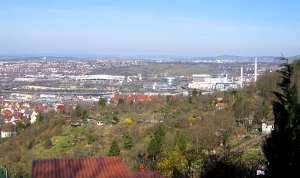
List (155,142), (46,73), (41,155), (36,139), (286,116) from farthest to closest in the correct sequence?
(46,73) < (36,139) < (41,155) < (155,142) < (286,116)

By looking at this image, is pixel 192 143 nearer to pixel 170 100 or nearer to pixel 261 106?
pixel 261 106

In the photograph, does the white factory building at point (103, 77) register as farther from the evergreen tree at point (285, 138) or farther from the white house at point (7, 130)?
the evergreen tree at point (285, 138)


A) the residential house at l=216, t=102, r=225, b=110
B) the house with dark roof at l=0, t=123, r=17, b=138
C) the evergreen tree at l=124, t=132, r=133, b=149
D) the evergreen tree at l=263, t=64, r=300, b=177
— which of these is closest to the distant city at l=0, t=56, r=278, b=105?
the house with dark roof at l=0, t=123, r=17, b=138

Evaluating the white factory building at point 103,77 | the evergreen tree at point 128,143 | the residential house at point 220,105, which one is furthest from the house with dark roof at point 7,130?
the white factory building at point 103,77

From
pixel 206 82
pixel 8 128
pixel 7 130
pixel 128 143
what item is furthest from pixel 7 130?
pixel 206 82

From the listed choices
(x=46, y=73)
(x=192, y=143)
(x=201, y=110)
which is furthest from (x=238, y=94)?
(x=46, y=73)
